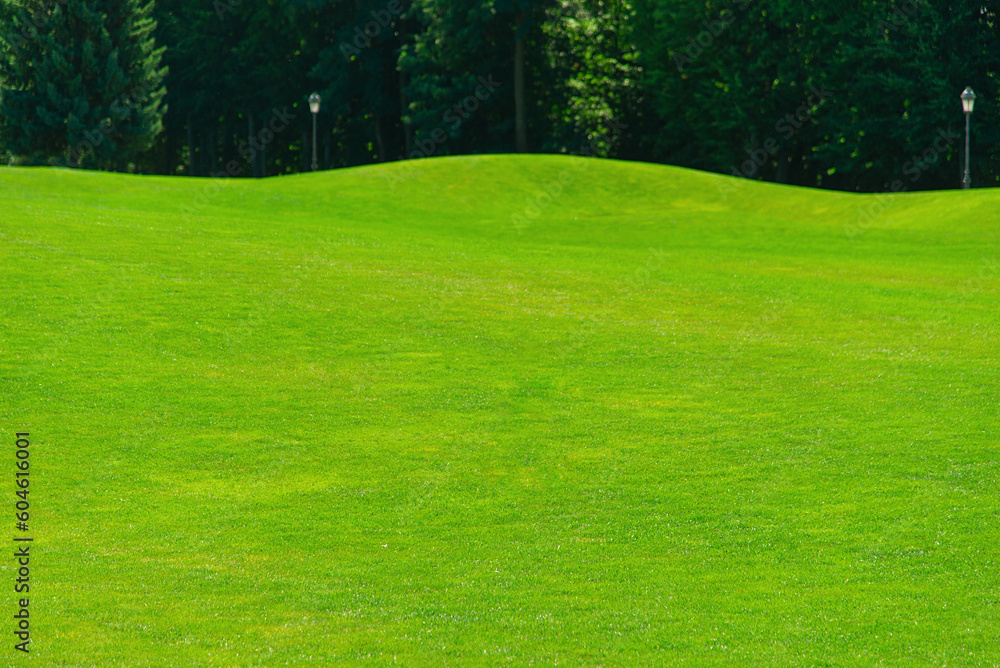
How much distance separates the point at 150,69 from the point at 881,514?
62.8m

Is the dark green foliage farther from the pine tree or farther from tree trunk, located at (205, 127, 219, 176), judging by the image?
tree trunk, located at (205, 127, 219, 176)

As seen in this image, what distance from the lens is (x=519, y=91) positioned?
61.4 m

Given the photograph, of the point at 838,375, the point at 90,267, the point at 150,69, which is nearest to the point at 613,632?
the point at 838,375

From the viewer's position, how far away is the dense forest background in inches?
2055

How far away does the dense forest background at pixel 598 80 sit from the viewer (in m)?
52.2

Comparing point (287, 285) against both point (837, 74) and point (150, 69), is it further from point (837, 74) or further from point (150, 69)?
point (150, 69)

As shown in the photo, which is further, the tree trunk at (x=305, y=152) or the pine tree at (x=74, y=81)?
the tree trunk at (x=305, y=152)

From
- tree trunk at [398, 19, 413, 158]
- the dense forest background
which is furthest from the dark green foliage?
tree trunk at [398, 19, 413, 158]

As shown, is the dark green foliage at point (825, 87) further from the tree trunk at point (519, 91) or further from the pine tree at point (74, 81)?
the pine tree at point (74, 81)

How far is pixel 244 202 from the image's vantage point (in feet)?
104

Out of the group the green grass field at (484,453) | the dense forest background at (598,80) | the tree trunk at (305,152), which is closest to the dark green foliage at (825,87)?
the dense forest background at (598,80)

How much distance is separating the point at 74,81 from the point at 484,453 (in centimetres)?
5629

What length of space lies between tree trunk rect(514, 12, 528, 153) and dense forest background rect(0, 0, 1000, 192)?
12 centimetres

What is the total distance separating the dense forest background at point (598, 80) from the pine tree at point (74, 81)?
0.38 ft
